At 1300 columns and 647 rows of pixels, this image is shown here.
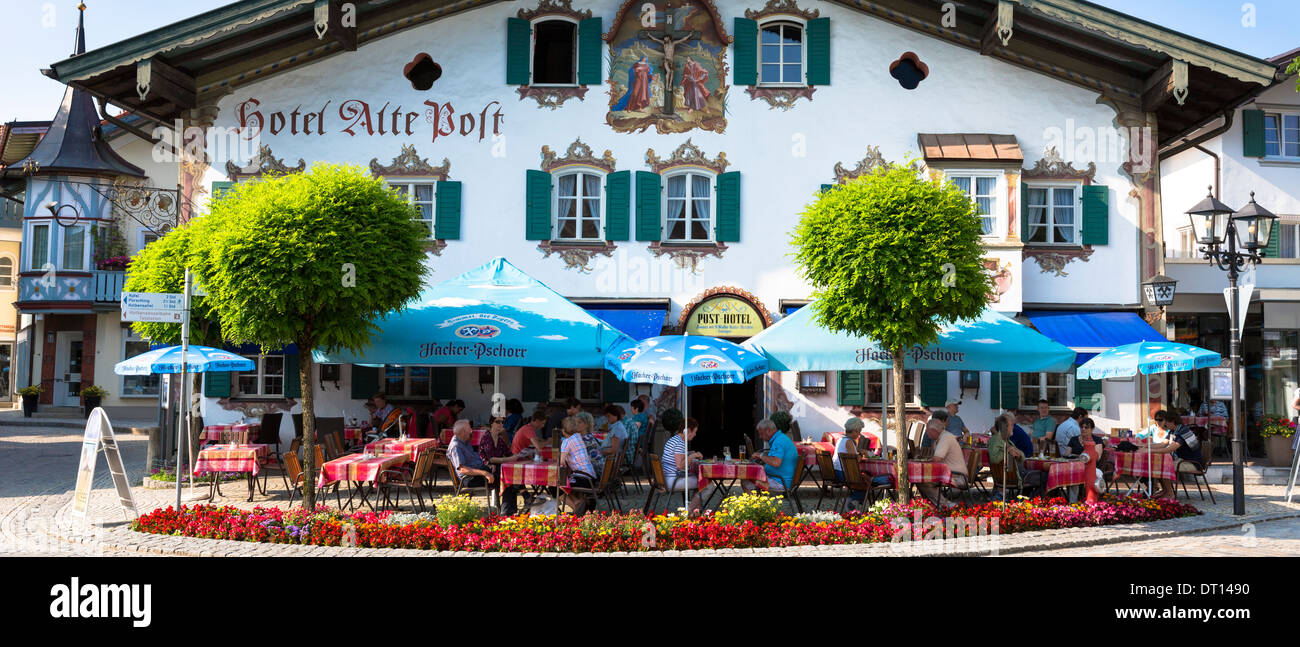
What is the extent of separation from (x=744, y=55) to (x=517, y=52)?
394cm

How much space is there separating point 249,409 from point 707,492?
873cm

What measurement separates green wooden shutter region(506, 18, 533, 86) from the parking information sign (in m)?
8.10

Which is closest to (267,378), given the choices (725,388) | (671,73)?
(725,388)

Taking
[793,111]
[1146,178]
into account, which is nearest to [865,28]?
[793,111]

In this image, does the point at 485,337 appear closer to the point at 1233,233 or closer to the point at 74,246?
the point at 1233,233

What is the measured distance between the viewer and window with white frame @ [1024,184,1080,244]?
1700cm

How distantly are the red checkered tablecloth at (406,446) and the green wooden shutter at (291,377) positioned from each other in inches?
171

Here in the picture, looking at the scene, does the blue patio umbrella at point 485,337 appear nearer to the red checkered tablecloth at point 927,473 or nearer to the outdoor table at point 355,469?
the outdoor table at point 355,469

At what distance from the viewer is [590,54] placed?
1714 centimetres

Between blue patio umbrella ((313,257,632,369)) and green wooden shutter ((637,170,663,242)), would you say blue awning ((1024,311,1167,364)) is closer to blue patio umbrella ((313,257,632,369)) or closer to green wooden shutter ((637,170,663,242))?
green wooden shutter ((637,170,663,242))

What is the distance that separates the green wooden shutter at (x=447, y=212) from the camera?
55.9 feet

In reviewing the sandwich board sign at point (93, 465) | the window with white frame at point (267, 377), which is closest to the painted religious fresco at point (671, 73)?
the window with white frame at point (267, 377)

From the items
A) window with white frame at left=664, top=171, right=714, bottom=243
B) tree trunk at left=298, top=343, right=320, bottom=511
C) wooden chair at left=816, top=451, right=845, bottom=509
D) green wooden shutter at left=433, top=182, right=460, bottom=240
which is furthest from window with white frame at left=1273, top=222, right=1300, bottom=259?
tree trunk at left=298, top=343, right=320, bottom=511

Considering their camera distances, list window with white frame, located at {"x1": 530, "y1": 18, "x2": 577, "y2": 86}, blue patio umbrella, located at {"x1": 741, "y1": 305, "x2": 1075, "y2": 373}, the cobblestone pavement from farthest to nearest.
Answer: window with white frame, located at {"x1": 530, "y1": 18, "x2": 577, "y2": 86}, blue patio umbrella, located at {"x1": 741, "y1": 305, "x2": 1075, "y2": 373}, the cobblestone pavement
